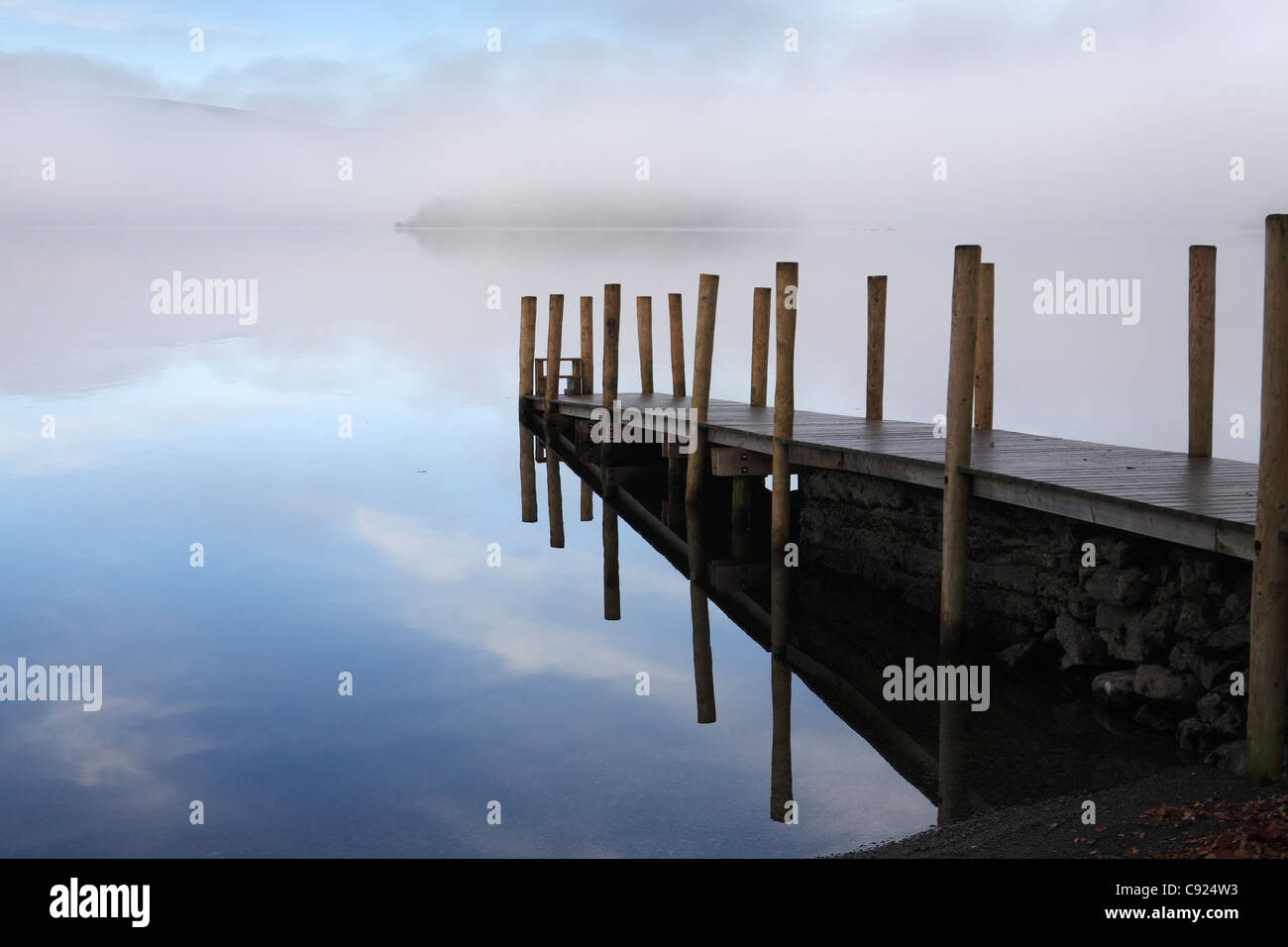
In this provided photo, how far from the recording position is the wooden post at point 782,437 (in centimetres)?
1359

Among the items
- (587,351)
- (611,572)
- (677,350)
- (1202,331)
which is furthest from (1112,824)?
(587,351)

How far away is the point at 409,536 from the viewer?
18453 mm

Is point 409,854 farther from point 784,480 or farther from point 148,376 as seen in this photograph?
point 148,376

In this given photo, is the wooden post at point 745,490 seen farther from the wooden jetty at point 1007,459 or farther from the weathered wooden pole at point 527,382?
the weathered wooden pole at point 527,382

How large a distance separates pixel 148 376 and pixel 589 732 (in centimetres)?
2846

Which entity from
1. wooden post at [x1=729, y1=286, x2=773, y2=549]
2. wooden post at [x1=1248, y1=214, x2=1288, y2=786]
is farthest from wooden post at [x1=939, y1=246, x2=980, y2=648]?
wooden post at [x1=729, y1=286, x2=773, y2=549]

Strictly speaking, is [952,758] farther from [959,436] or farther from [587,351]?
[587,351]

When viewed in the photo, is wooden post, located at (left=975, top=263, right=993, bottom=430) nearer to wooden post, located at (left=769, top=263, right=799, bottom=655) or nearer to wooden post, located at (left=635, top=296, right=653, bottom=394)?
wooden post, located at (left=769, top=263, right=799, bottom=655)

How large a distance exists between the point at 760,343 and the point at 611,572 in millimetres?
3323

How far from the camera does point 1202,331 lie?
10.8m

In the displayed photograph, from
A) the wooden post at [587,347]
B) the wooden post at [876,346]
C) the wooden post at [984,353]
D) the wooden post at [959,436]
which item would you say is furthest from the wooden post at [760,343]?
the wooden post at [587,347]

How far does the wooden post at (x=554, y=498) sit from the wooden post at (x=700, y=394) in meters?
2.64
